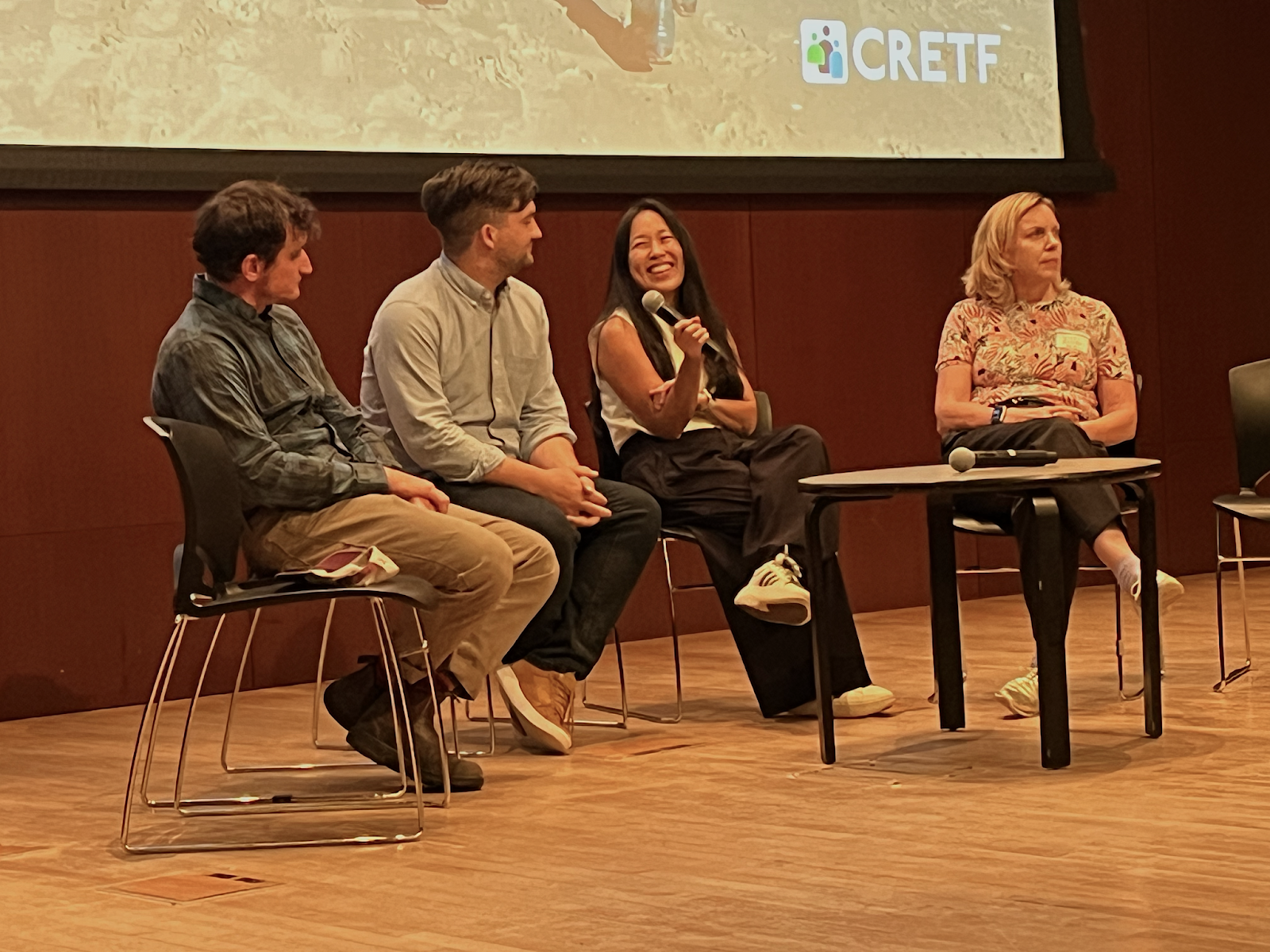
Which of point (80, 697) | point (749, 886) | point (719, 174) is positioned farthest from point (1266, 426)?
point (80, 697)

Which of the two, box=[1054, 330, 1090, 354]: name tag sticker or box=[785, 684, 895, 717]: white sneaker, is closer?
box=[785, 684, 895, 717]: white sneaker

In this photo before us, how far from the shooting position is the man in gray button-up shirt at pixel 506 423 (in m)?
4.16

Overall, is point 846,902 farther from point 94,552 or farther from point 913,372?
point 913,372

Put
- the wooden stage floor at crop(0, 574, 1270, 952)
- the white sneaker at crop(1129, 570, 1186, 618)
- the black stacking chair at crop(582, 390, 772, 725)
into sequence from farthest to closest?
1. the black stacking chair at crop(582, 390, 772, 725)
2. the white sneaker at crop(1129, 570, 1186, 618)
3. the wooden stage floor at crop(0, 574, 1270, 952)

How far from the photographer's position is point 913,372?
6719 mm

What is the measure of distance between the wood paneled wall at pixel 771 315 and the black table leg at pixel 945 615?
6.38 feet

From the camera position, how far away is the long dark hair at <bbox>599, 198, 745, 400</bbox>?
183 inches

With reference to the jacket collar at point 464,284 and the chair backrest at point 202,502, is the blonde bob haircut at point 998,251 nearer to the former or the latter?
the jacket collar at point 464,284

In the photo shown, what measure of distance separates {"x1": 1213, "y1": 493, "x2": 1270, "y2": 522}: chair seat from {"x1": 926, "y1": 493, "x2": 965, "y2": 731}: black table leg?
0.71m

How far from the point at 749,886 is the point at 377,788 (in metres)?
1.16

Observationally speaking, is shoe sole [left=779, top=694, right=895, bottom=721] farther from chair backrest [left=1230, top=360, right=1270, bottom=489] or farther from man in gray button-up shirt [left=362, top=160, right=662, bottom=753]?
chair backrest [left=1230, top=360, right=1270, bottom=489]

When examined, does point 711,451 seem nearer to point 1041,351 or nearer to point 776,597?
point 776,597

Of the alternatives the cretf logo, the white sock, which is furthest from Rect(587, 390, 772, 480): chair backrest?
the cretf logo

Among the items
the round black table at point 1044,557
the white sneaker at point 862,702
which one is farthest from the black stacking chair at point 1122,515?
the round black table at point 1044,557
